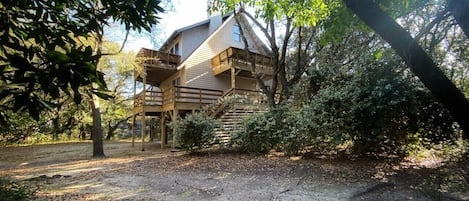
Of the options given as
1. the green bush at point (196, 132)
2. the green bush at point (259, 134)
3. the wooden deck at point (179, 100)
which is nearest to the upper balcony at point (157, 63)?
the wooden deck at point (179, 100)

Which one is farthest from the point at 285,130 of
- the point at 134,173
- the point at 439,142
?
the point at 134,173

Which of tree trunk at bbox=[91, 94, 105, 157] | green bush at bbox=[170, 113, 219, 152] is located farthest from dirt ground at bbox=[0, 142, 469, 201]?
tree trunk at bbox=[91, 94, 105, 157]

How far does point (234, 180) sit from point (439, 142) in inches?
207

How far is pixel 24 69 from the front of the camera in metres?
1.93

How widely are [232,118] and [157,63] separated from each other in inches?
244

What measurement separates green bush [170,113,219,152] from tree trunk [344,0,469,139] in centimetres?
907

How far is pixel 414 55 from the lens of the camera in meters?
2.81

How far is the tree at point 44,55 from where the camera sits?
1920 mm

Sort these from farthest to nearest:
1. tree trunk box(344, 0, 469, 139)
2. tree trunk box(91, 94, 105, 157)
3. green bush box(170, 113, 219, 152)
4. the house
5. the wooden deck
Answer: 1. the house
2. the wooden deck
3. tree trunk box(91, 94, 105, 157)
4. green bush box(170, 113, 219, 152)
5. tree trunk box(344, 0, 469, 139)

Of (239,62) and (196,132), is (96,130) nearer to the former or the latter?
(196,132)

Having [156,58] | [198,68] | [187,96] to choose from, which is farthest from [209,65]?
[187,96]

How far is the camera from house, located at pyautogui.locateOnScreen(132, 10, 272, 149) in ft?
52.0

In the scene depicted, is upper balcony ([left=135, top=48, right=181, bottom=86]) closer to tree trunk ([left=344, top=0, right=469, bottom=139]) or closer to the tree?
the tree

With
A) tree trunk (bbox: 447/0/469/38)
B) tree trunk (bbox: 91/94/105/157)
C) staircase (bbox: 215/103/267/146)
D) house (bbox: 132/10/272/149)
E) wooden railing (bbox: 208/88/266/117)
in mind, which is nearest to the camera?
tree trunk (bbox: 447/0/469/38)
